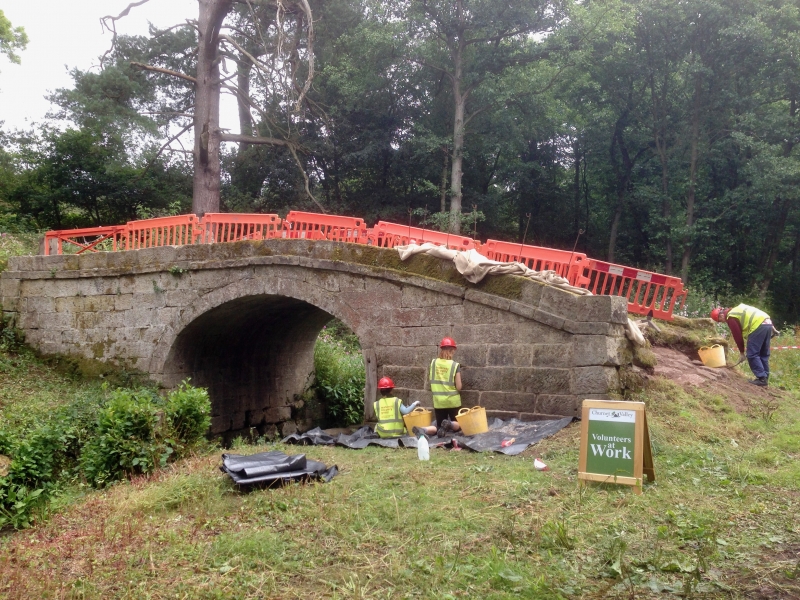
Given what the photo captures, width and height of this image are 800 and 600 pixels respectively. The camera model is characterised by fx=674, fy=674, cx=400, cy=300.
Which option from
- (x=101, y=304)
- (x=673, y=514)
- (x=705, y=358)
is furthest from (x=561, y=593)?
(x=101, y=304)

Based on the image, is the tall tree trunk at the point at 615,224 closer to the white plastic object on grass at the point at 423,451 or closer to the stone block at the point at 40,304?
the stone block at the point at 40,304

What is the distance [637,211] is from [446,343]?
1766cm

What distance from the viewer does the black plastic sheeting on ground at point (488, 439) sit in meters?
6.53

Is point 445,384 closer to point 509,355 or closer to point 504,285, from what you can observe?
point 509,355

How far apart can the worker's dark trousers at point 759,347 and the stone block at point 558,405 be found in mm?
3300

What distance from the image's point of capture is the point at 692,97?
2080 cm

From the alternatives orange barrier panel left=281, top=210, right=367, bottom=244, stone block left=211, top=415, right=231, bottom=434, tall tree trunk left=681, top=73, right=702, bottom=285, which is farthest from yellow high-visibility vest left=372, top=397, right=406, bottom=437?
tall tree trunk left=681, top=73, right=702, bottom=285

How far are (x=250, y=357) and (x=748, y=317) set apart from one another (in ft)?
27.5

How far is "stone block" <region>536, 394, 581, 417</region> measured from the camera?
23.3 feet

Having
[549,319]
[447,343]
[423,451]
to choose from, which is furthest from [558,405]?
[423,451]

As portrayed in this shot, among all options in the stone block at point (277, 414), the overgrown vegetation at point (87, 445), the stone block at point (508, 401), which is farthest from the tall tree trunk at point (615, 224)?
the overgrown vegetation at point (87, 445)

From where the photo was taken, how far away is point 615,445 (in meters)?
4.82

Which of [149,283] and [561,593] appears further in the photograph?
[149,283]

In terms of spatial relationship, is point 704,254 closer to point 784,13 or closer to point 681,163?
point 681,163
